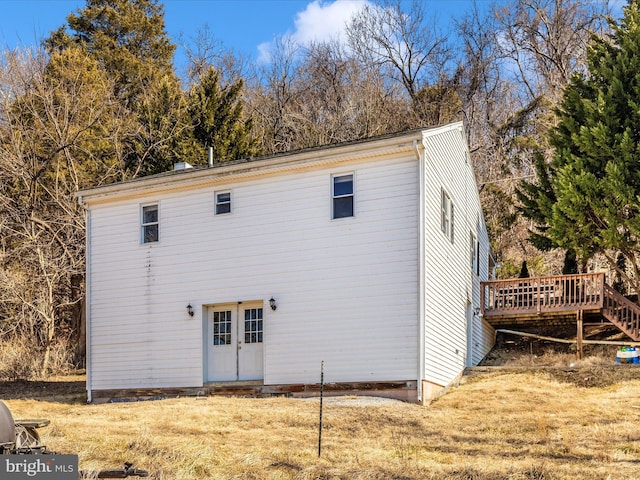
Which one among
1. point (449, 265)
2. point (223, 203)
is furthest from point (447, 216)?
point (223, 203)

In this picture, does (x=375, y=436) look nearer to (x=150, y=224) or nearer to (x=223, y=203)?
(x=223, y=203)

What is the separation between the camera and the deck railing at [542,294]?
2470 cm

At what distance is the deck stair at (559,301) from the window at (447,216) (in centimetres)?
562

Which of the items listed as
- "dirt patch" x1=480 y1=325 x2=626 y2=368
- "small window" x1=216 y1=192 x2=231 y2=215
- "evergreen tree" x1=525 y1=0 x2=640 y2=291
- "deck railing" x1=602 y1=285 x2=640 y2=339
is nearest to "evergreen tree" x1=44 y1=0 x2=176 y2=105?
"small window" x1=216 y1=192 x2=231 y2=215

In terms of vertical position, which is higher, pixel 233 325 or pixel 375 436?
pixel 233 325

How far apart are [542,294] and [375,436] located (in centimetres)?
1397

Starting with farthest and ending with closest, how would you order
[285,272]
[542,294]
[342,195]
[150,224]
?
[542,294]
[150,224]
[285,272]
[342,195]

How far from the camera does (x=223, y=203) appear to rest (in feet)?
64.1

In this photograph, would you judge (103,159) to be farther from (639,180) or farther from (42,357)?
(639,180)

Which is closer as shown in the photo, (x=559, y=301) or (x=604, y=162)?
(x=604, y=162)

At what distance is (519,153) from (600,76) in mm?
13840

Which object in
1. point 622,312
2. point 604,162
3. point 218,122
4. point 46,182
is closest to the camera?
point 604,162

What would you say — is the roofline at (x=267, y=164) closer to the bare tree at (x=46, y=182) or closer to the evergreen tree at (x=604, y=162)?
the evergreen tree at (x=604, y=162)

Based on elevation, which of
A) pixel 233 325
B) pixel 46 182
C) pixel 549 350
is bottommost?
pixel 549 350
